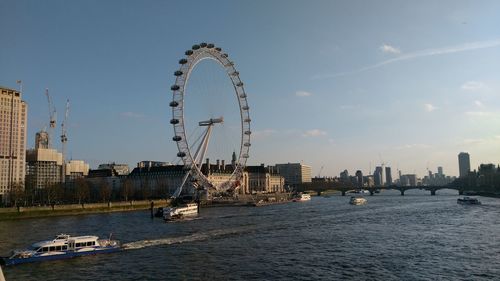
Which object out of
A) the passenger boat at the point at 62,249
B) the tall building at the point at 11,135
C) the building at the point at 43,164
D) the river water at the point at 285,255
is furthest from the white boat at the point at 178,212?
the building at the point at 43,164

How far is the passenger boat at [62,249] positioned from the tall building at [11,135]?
97.1 meters

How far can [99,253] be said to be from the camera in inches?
1432

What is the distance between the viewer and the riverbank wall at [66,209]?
7399cm

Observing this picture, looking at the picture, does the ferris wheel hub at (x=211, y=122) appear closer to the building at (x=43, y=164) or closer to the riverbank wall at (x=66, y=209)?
the riverbank wall at (x=66, y=209)

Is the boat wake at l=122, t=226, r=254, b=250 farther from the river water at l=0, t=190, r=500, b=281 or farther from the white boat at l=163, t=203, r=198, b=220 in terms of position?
the white boat at l=163, t=203, r=198, b=220

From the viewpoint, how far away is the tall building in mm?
122562

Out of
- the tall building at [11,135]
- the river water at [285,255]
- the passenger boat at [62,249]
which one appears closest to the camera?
the river water at [285,255]

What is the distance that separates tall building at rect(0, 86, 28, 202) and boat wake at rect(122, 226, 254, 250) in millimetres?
92380

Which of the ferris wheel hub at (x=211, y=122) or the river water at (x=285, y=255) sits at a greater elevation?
the ferris wheel hub at (x=211, y=122)

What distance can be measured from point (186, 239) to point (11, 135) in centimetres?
10024

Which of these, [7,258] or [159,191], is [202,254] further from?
[159,191]

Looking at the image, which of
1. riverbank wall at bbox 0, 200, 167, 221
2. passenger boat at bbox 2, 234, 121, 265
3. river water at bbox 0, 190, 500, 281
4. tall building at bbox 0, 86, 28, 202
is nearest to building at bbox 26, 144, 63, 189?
tall building at bbox 0, 86, 28, 202

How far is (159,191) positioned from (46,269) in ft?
326

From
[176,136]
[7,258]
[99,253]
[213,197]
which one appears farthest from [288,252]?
[213,197]
